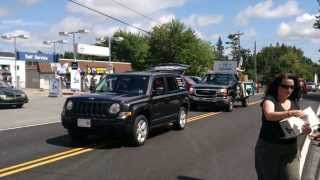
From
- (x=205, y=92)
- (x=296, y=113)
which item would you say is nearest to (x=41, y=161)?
(x=296, y=113)

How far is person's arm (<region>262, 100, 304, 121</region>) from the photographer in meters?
5.64

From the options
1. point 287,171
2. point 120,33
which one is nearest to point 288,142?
point 287,171

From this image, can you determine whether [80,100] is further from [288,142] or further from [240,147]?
[288,142]

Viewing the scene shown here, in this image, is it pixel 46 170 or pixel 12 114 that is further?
pixel 12 114

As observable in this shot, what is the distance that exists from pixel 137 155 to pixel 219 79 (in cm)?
1589

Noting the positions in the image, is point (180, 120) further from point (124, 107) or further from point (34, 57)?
point (34, 57)

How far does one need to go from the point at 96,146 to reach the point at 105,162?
212cm

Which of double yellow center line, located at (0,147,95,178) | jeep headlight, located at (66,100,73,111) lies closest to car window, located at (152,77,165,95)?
jeep headlight, located at (66,100,73,111)

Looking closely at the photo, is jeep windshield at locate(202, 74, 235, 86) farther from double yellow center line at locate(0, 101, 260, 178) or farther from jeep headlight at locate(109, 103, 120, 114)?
double yellow center line at locate(0, 101, 260, 178)

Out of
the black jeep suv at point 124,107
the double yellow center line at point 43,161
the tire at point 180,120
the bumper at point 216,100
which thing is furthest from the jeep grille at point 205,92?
the double yellow center line at point 43,161

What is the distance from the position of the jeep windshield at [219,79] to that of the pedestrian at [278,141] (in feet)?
66.3

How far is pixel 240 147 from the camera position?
12.8m

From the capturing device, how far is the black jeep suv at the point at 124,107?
1223cm

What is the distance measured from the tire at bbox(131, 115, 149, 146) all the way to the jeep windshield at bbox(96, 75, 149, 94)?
730 millimetres
